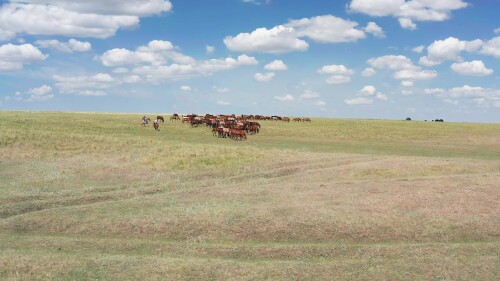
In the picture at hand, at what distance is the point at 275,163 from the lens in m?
34.5

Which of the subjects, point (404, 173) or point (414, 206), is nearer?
point (414, 206)

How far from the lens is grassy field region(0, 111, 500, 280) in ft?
46.0

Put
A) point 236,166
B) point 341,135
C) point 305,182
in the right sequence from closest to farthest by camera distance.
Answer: point 305,182, point 236,166, point 341,135

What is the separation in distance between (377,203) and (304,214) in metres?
3.63

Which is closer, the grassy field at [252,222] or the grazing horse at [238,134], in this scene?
the grassy field at [252,222]

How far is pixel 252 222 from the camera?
18312 mm

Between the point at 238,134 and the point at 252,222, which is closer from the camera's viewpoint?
the point at 252,222

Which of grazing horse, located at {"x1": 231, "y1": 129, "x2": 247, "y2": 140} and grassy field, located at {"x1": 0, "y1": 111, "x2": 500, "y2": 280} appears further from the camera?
grazing horse, located at {"x1": 231, "y1": 129, "x2": 247, "y2": 140}

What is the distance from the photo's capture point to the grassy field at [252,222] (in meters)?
14.0

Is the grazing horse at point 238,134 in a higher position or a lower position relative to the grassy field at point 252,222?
higher

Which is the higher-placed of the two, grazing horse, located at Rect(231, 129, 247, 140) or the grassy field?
grazing horse, located at Rect(231, 129, 247, 140)

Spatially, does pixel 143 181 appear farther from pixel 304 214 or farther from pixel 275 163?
pixel 304 214

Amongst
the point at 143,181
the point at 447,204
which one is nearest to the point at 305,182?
the point at 447,204

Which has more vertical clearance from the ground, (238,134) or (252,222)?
(238,134)
